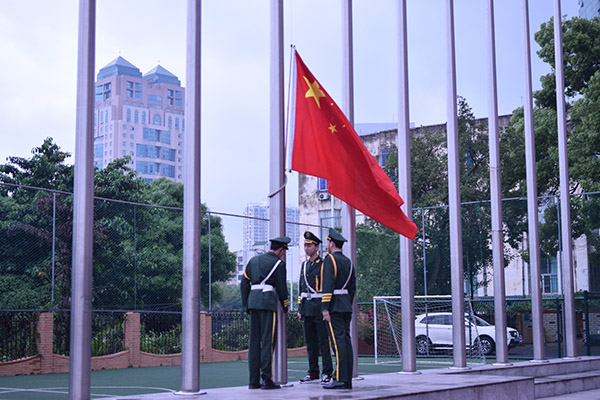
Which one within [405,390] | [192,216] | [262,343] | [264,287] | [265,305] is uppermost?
[192,216]

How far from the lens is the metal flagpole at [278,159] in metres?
10.4

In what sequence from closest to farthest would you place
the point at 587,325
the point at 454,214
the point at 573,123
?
the point at 454,214, the point at 587,325, the point at 573,123

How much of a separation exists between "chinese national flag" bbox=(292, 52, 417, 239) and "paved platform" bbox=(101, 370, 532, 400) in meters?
2.19

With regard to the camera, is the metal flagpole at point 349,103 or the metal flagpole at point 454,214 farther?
the metal flagpole at point 454,214

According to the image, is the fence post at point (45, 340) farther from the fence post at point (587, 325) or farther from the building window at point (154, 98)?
the building window at point (154, 98)

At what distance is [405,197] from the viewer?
13.1 m

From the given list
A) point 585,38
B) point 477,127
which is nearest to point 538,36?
point 585,38

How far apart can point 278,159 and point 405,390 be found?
3.22m

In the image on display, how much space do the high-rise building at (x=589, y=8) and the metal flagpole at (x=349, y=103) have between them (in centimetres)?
4455

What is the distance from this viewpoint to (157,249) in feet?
69.6

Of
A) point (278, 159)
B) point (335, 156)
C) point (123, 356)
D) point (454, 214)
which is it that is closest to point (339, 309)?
point (278, 159)

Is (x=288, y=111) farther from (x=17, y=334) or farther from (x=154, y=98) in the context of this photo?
(x=154, y=98)

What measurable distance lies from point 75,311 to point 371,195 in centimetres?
485

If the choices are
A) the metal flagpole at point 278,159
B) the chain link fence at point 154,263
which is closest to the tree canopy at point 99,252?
the chain link fence at point 154,263
